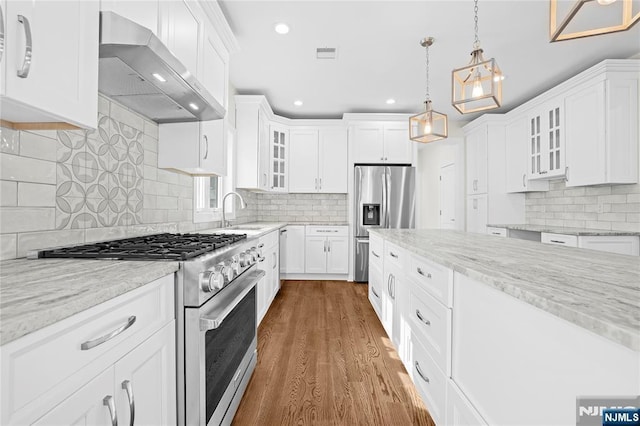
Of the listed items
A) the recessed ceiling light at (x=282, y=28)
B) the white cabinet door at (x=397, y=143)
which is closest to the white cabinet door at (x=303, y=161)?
the white cabinet door at (x=397, y=143)

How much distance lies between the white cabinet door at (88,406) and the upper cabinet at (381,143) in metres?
4.37

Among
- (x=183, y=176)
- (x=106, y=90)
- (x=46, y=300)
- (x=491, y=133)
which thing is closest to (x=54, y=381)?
(x=46, y=300)

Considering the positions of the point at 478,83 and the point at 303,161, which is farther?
the point at 303,161

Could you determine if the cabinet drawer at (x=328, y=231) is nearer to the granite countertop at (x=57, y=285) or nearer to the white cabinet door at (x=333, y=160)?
the white cabinet door at (x=333, y=160)

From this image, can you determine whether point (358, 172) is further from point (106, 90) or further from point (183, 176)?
point (106, 90)

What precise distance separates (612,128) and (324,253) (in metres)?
3.70

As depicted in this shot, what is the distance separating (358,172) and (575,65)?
2848mm

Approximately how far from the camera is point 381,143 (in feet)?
15.6

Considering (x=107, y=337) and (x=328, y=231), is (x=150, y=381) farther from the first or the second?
(x=328, y=231)

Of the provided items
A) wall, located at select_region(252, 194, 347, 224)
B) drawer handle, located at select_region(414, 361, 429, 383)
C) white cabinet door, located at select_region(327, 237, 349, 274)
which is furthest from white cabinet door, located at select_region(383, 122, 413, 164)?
drawer handle, located at select_region(414, 361, 429, 383)

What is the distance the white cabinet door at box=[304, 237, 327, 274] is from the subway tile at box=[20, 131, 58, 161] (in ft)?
11.9

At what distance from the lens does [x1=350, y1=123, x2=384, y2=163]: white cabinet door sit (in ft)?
15.6

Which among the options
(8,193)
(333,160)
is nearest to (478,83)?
(8,193)

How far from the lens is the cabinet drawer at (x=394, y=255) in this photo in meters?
2.00
